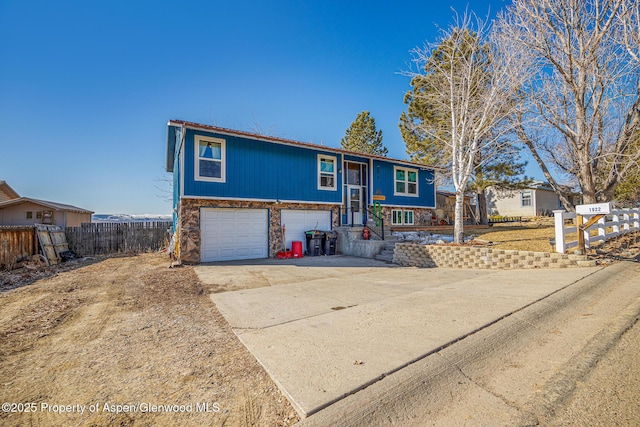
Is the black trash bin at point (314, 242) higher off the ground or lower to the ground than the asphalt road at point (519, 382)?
higher

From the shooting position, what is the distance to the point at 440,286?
5641 millimetres

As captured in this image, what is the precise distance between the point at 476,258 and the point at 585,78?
678cm

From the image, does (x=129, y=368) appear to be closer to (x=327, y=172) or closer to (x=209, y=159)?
(x=209, y=159)

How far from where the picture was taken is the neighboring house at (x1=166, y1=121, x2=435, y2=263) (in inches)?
387

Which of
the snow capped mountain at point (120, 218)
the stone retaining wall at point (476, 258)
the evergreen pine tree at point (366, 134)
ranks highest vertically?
the evergreen pine tree at point (366, 134)

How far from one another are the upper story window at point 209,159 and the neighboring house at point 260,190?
0.03 meters

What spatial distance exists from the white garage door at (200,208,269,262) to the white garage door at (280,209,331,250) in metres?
0.96

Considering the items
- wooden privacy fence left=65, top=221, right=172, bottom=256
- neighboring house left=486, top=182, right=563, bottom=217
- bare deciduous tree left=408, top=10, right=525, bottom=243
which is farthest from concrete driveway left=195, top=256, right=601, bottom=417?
neighboring house left=486, top=182, right=563, bottom=217

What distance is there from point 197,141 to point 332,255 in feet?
22.9

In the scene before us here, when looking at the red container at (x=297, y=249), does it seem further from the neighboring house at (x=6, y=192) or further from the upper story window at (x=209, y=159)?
the neighboring house at (x=6, y=192)

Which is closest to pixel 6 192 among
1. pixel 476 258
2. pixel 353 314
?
pixel 353 314

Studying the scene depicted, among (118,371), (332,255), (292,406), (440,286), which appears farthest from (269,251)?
(292,406)

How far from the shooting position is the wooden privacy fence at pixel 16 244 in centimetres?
904

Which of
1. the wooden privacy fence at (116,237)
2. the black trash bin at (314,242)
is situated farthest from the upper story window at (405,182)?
the wooden privacy fence at (116,237)
